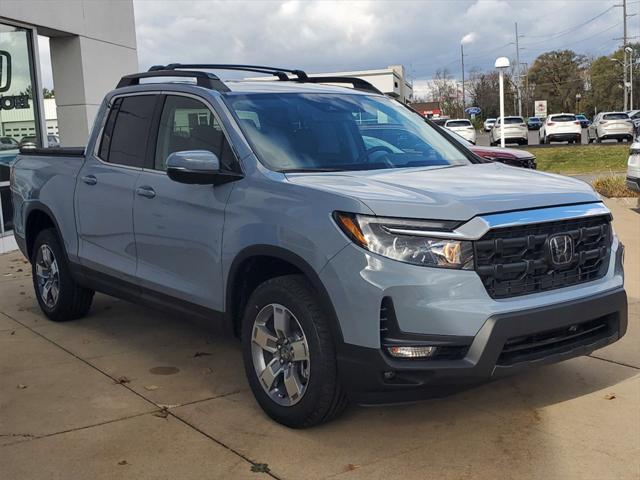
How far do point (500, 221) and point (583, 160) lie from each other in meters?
21.6

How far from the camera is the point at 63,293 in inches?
244

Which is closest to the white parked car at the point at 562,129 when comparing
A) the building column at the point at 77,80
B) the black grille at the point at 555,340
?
the building column at the point at 77,80

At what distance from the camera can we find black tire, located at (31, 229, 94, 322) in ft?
20.2

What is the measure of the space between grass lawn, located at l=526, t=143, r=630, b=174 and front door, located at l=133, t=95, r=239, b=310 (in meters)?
17.5

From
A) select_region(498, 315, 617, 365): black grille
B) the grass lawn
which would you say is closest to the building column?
select_region(498, 315, 617, 365): black grille

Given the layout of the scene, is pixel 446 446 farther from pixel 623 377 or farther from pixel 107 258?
pixel 107 258

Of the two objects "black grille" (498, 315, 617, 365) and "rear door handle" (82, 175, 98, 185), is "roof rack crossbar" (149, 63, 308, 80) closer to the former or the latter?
"rear door handle" (82, 175, 98, 185)

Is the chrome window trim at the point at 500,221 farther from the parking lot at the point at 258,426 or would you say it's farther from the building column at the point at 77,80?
the building column at the point at 77,80

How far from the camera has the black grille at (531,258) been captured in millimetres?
3467

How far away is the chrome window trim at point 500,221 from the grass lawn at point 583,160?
17660 millimetres

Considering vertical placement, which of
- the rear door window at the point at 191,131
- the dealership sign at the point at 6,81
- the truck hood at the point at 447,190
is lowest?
the truck hood at the point at 447,190

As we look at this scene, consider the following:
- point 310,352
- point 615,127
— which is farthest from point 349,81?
point 615,127

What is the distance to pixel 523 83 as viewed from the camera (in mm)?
108812

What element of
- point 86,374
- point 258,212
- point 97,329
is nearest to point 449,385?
point 258,212
